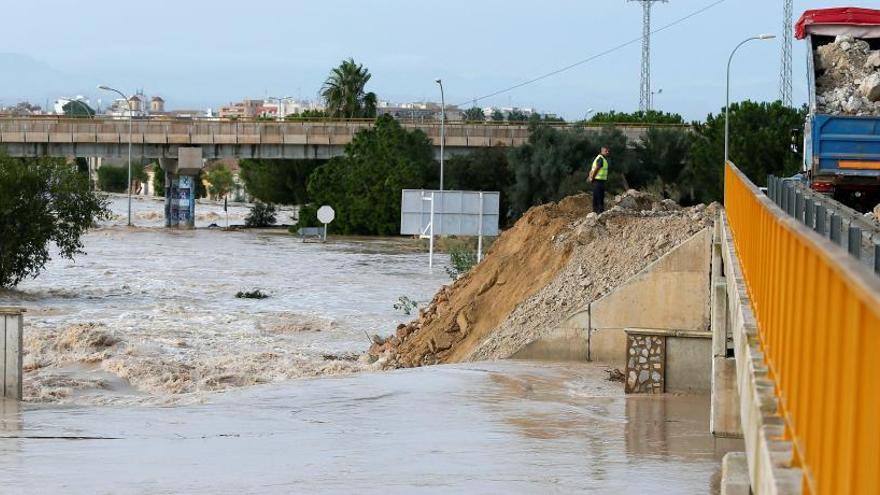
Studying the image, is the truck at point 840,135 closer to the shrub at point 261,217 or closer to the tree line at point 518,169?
the tree line at point 518,169

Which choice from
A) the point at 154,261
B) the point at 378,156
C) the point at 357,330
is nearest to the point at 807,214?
the point at 357,330

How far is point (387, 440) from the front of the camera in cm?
1602

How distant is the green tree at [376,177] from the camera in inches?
3570

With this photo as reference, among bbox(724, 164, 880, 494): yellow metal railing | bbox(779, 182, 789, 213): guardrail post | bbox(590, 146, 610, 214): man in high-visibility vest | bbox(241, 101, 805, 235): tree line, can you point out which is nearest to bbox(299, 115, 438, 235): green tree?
bbox(241, 101, 805, 235): tree line

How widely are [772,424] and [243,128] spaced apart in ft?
286

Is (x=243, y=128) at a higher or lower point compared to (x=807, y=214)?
higher

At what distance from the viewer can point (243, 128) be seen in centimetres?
9244

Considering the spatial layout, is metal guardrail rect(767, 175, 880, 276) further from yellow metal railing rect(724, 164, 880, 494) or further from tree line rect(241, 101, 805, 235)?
tree line rect(241, 101, 805, 235)

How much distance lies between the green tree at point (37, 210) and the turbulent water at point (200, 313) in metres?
1.09

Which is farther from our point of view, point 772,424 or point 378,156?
point 378,156

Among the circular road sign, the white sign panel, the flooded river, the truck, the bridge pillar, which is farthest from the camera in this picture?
the bridge pillar

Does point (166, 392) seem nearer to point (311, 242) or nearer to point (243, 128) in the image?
point (311, 242)

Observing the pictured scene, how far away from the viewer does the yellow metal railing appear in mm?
3840

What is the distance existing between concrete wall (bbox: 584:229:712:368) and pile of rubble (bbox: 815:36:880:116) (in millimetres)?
7915
